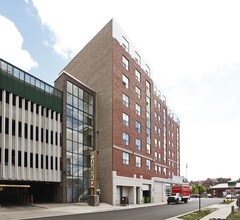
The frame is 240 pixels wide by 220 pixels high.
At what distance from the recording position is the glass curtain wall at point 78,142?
43.0m

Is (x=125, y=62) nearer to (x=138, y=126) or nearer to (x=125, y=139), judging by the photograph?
(x=138, y=126)

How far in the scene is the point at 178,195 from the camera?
57281 millimetres

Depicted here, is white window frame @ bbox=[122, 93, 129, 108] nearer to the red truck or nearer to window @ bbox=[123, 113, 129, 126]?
window @ bbox=[123, 113, 129, 126]

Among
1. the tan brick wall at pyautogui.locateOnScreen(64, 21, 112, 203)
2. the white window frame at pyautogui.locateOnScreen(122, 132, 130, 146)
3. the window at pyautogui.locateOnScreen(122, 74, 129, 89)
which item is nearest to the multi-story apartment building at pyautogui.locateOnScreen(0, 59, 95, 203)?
the tan brick wall at pyautogui.locateOnScreen(64, 21, 112, 203)

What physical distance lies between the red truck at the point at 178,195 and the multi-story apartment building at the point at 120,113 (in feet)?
13.9

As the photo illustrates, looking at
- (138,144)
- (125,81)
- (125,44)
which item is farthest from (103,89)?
(138,144)

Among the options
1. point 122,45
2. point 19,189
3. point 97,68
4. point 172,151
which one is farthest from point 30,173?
point 172,151

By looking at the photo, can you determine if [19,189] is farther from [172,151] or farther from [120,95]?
[172,151]

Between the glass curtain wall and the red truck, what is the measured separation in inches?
653

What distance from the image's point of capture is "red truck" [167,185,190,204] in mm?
56022

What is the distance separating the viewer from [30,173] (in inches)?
1441

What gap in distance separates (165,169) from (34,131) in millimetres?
48248

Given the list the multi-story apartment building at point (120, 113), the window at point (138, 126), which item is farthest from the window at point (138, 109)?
the window at point (138, 126)

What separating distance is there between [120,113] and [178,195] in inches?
721
